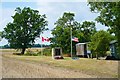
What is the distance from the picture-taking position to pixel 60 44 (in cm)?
8044

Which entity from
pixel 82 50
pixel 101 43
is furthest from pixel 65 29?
pixel 101 43

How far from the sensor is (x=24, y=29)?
97062 millimetres

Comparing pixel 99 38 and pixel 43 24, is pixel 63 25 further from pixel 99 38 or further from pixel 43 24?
pixel 99 38

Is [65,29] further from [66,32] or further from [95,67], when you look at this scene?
[95,67]

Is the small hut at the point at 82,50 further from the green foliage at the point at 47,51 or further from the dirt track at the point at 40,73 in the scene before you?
the dirt track at the point at 40,73

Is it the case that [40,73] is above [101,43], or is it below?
below

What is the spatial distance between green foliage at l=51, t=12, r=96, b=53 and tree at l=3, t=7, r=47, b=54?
50.4 ft

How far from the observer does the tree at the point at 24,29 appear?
96000mm

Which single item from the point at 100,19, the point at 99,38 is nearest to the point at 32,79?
the point at 100,19

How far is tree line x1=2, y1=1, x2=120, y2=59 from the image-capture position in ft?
121

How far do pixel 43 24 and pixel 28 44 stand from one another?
26.0ft

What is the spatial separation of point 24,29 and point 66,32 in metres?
22.5

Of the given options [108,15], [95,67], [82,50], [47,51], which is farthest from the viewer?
[47,51]

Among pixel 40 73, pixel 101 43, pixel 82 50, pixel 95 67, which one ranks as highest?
pixel 101 43
